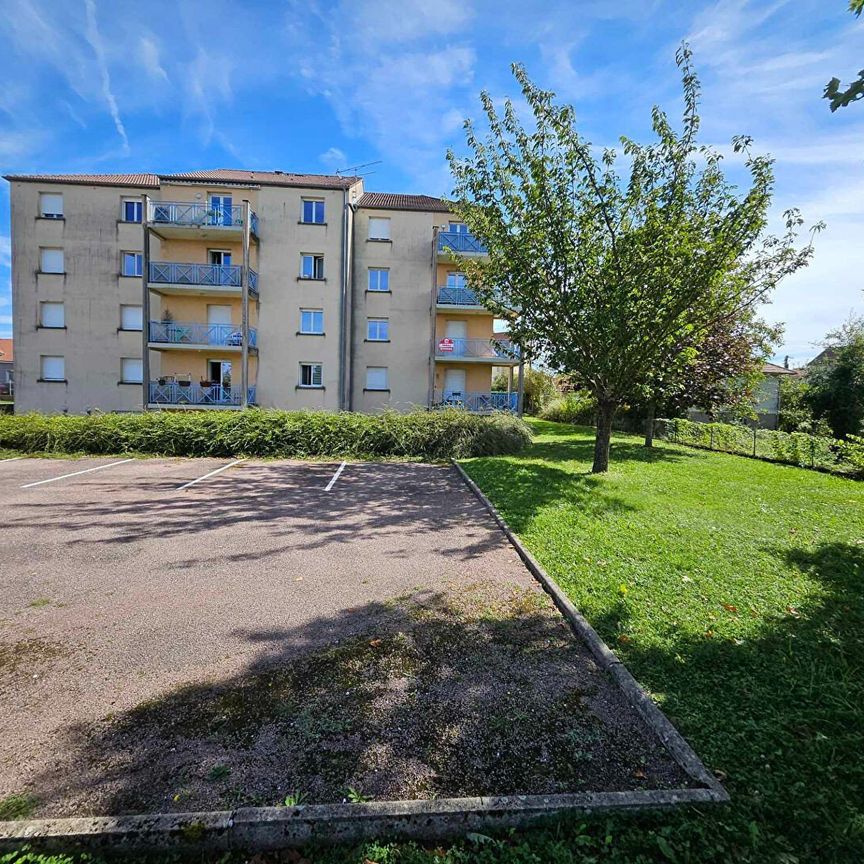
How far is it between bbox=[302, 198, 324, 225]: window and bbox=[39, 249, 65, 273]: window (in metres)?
11.5

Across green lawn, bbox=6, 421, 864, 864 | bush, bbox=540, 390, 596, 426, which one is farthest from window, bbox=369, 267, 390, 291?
green lawn, bbox=6, 421, 864, 864

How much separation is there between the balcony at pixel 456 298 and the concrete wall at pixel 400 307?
1122 millimetres

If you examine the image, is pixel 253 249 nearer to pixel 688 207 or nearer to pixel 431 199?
pixel 431 199

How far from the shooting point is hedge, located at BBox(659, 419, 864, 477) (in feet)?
41.2

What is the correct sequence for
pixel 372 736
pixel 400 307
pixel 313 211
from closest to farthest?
pixel 372 736
pixel 313 211
pixel 400 307

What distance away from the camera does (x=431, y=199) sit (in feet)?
85.7

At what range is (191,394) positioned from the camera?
68.9ft

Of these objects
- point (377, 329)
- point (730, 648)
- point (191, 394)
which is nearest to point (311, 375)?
point (377, 329)

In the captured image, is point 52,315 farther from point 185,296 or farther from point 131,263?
point 185,296

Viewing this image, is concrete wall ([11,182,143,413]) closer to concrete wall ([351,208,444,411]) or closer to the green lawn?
concrete wall ([351,208,444,411])

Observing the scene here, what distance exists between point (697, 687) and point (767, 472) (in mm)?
11894

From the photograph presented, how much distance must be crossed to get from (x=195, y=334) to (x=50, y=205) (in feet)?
32.0

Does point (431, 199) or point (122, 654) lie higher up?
point (431, 199)

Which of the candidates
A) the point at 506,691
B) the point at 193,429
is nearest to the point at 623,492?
the point at 506,691
